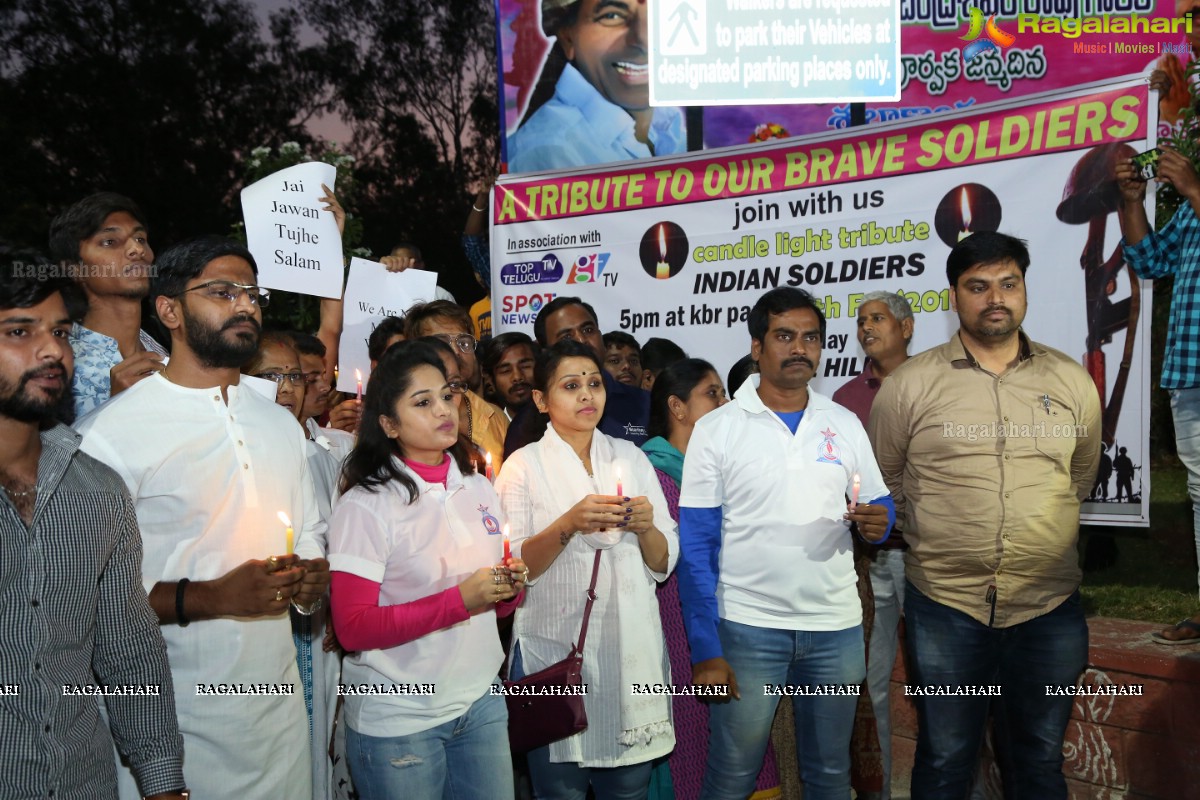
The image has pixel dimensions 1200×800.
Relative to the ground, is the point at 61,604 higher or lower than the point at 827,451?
lower

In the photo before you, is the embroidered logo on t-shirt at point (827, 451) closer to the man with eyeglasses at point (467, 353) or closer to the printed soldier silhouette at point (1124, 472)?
the man with eyeglasses at point (467, 353)

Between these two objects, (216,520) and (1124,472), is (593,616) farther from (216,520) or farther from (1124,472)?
(1124,472)

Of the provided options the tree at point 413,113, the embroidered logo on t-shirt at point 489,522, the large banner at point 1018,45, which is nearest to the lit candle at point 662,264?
the large banner at point 1018,45

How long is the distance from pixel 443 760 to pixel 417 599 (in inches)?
19.4

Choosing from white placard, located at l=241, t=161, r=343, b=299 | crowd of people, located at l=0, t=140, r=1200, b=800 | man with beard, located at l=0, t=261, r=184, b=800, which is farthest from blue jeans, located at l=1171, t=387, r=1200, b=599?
man with beard, located at l=0, t=261, r=184, b=800

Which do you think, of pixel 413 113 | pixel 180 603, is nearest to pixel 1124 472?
pixel 180 603

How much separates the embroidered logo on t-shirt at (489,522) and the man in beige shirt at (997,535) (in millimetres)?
1688

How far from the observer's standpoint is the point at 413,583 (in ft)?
10.6

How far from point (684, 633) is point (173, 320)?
7.58 feet

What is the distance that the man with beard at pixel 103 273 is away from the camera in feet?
12.1

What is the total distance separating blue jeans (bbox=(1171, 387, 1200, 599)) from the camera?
14.2ft

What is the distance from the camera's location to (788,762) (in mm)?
4410

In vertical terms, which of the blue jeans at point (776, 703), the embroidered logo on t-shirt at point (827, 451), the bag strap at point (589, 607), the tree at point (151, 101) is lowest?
the blue jeans at point (776, 703)

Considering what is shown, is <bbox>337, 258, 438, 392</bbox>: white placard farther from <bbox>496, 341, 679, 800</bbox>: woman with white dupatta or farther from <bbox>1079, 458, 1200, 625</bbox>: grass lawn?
<bbox>1079, 458, 1200, 625</bbox>: grass lawn
